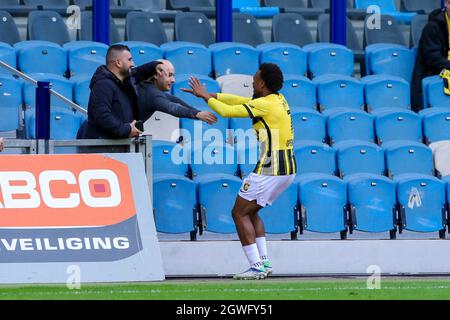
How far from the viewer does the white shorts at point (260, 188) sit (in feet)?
35.5

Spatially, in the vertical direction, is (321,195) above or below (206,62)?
below

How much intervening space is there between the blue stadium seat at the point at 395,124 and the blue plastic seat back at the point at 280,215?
5.48 feet

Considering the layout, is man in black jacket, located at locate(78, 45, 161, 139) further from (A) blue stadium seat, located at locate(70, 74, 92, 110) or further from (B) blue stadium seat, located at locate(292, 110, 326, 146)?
(B) blue stadium seat, located at locate(292, 110, 326, 146)

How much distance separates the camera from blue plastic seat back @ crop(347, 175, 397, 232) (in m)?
12.1

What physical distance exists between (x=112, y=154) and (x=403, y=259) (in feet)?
9.66

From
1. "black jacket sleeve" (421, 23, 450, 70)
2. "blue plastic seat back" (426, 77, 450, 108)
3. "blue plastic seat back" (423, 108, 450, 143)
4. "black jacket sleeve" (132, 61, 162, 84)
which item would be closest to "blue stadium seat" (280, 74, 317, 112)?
"blue plastic seat back" (423, 108, 450, 143)

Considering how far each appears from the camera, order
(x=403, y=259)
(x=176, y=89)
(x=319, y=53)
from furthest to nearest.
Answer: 1. (x=319, y=53)
2. (x=176, y=89)
3. (x=403, y=259)

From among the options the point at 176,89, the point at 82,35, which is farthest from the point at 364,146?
the point at 82,35

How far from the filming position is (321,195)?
12031mm

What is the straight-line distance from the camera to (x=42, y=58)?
43.3 feet

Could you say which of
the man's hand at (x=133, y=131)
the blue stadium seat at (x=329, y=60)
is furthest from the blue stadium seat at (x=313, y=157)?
the man's hand at (x=133, y=131)

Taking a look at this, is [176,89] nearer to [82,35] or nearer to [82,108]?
[82,108]

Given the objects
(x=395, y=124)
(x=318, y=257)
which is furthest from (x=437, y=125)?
(x=318, y=257)

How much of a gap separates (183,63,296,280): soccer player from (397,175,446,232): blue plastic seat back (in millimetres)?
1749
